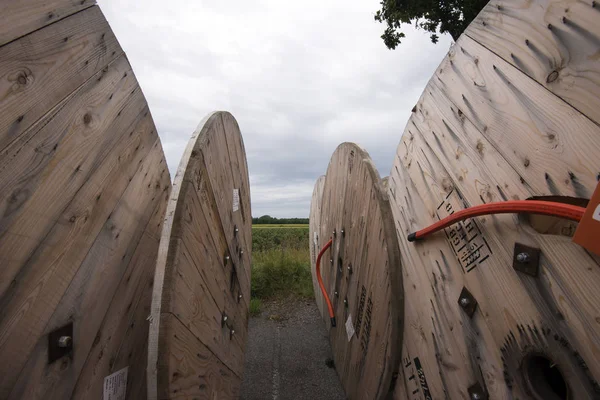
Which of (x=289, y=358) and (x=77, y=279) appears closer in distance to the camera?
(x=77, y=279)

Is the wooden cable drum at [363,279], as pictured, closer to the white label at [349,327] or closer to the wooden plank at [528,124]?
the white label at [349,327]

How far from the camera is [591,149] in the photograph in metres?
0.85

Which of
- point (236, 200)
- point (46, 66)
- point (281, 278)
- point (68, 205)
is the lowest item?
point (68, 205)

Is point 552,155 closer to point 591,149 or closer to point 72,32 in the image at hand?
point 591,149

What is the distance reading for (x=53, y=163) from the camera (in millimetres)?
1213

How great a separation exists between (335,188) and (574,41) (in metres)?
2.34

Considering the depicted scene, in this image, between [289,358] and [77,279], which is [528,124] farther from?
[289,358]

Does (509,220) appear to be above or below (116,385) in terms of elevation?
above

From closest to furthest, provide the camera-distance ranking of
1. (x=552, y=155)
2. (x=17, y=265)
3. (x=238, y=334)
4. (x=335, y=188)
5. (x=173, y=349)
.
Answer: (x=552, y=155), (x=17, y=265), (x=173, y=349), (x=238, y=334), (x=335, y=188)

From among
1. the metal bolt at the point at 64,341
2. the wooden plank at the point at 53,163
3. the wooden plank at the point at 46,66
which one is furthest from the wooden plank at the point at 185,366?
the wooden plank at the point at 46,66

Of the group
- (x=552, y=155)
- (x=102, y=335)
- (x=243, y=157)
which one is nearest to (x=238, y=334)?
(x=102, y=335)

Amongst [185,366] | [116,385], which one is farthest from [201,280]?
[116,385]

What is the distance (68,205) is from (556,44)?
1.81 metres

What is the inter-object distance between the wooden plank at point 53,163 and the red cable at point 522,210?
5.02 ft
